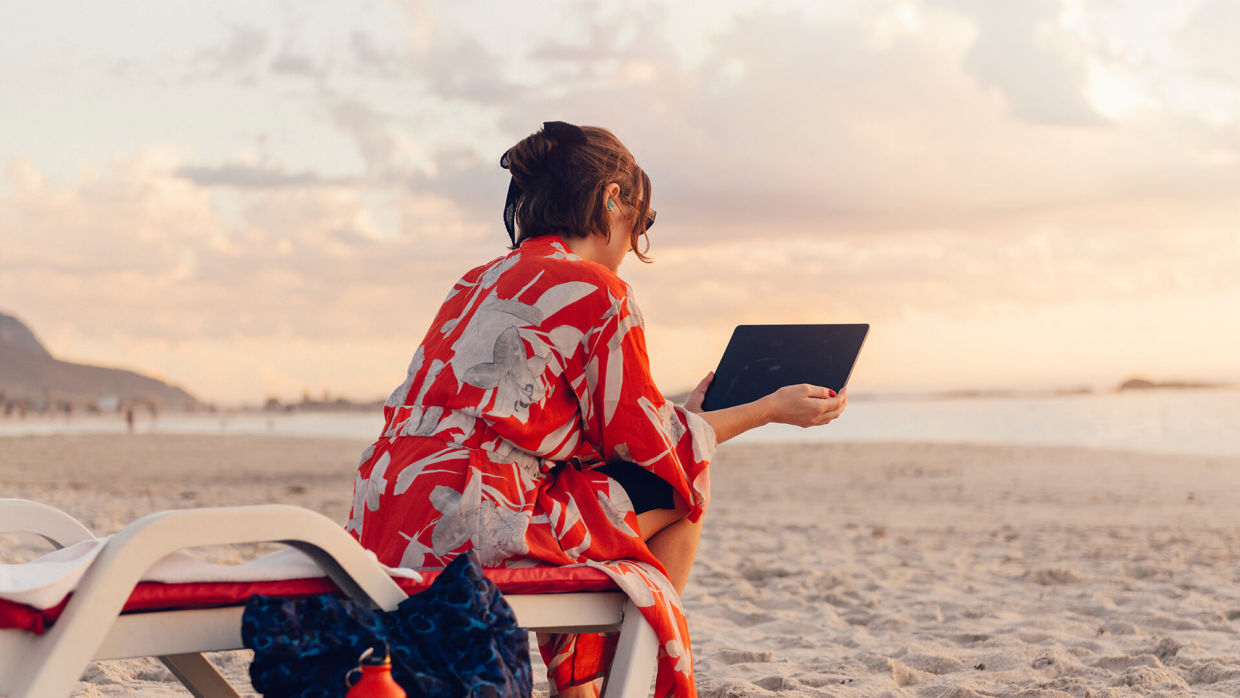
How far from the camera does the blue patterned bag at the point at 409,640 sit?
165 centimetres

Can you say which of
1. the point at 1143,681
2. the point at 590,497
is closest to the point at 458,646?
the point at 590,497

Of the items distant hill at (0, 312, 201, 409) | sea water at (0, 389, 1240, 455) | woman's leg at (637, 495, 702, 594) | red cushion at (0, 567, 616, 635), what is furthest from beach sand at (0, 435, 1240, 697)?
distant hill at (0, 312, 201, 409)

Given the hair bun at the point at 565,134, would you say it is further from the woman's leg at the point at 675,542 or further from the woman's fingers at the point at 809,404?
the woman's leg at the point at 675,542

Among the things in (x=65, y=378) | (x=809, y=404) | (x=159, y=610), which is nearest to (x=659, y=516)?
(x=809, y=404)

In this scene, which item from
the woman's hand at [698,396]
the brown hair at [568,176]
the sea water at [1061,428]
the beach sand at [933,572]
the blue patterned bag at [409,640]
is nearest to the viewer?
the blue patterned bag at [409,640]

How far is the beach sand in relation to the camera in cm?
347

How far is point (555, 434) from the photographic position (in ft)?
7.14

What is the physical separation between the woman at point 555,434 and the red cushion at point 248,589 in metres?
0.08

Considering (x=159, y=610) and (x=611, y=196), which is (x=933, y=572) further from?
(x=159, y=610)

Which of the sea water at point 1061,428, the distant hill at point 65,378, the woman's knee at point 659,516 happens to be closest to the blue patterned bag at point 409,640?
the woman's knee at point 659,516

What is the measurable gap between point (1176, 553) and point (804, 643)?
144 inches

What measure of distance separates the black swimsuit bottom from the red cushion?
29 cm

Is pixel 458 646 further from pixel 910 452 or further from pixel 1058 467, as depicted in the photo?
pixel 910 452

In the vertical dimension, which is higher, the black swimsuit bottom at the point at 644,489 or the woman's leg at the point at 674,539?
the black swimsuit bottom at the point at 644,489
